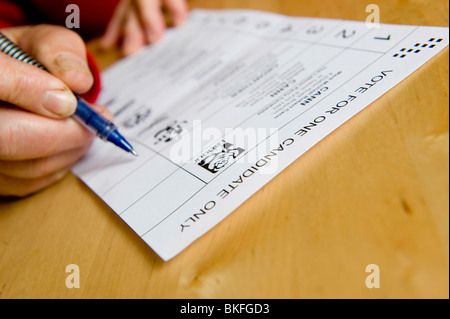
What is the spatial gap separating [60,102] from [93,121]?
43 millimetres

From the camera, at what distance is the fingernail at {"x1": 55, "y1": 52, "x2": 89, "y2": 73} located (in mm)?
436

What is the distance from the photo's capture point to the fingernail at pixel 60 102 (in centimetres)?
40

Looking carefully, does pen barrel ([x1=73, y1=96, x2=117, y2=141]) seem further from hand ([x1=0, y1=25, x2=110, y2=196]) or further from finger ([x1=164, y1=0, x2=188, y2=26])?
finger ([x1=164, y1=0, x2=188, y2=26])

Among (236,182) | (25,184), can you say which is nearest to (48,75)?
(25,184)

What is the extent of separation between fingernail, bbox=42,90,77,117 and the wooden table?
0.13 meters

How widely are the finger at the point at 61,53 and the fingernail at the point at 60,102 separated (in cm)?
3

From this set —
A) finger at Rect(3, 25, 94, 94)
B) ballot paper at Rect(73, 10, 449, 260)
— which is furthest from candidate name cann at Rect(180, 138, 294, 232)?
finger at Rect(3, 25, 94, 94)

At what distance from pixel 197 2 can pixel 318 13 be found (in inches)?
15.4

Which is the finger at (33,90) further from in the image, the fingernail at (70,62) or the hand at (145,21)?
the hand at (145,21)

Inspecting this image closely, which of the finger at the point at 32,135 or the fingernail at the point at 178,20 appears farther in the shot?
the fingernail at the point at 178,20

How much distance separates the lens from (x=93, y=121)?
422 mm

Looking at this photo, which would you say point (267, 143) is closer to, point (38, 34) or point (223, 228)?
point (223, 228)

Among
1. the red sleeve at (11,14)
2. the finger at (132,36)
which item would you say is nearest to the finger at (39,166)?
the finger at (132,36)

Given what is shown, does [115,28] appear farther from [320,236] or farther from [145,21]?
[320,236]
